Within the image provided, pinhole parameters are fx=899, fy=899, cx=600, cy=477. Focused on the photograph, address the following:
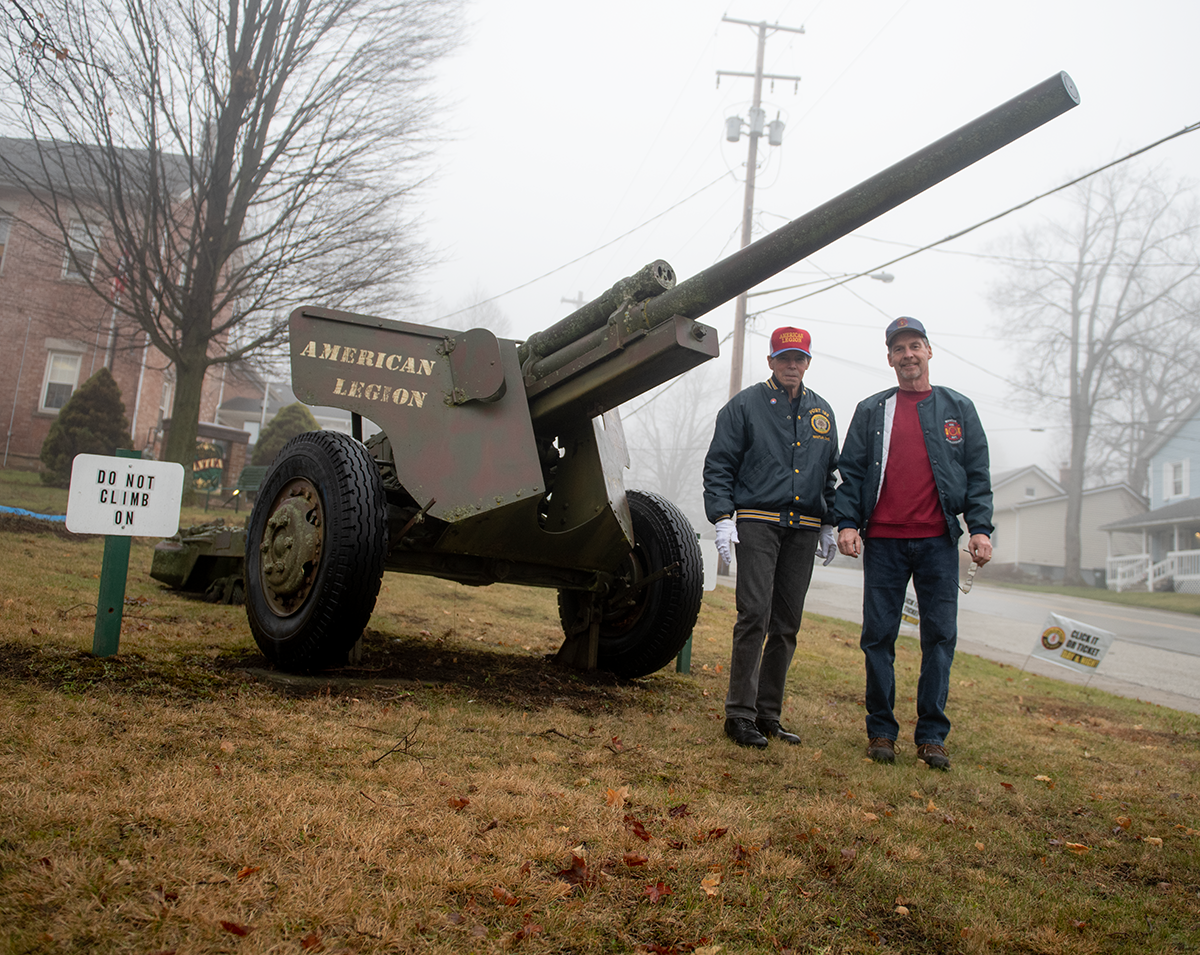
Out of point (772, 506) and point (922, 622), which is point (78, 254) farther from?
point (922, 622)

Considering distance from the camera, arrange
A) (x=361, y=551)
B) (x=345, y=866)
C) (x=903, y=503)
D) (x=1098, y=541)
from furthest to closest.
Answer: (x=1098, y=541) < (x=903, y=503) < (x=361, y=551) < (x=345, y=866)

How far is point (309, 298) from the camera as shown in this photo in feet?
42.6

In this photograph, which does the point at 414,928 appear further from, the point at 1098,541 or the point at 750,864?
the point at 1098,541

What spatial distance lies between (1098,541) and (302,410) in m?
35.1

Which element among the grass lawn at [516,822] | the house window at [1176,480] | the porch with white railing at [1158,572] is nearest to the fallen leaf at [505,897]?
the grass lawn at [516,822]

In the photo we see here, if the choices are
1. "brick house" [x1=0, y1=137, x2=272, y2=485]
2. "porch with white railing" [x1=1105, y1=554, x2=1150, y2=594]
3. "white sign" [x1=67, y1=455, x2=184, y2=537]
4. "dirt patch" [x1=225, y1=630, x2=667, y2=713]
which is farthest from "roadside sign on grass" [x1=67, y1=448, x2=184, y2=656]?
"porch with white railing" [x1=1105, y1=554, x2=1150, y2=594]

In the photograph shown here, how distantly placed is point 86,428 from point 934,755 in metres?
16.5

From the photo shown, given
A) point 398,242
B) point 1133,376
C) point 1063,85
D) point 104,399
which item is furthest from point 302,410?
point 1133,376

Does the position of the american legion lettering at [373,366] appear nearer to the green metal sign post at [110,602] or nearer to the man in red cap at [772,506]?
the green metal sign post at [110,602]

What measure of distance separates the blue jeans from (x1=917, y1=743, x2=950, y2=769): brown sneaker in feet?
0.12

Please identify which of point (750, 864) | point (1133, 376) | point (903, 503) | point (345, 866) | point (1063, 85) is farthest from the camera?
point (1133, 376)

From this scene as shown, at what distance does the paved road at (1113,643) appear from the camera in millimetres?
8531

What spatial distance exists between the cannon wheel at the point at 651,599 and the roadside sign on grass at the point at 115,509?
2.20m

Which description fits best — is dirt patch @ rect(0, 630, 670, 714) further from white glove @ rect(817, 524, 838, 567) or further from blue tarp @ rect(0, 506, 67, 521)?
blue tarp @ rect(0, 506, 67, 521)
